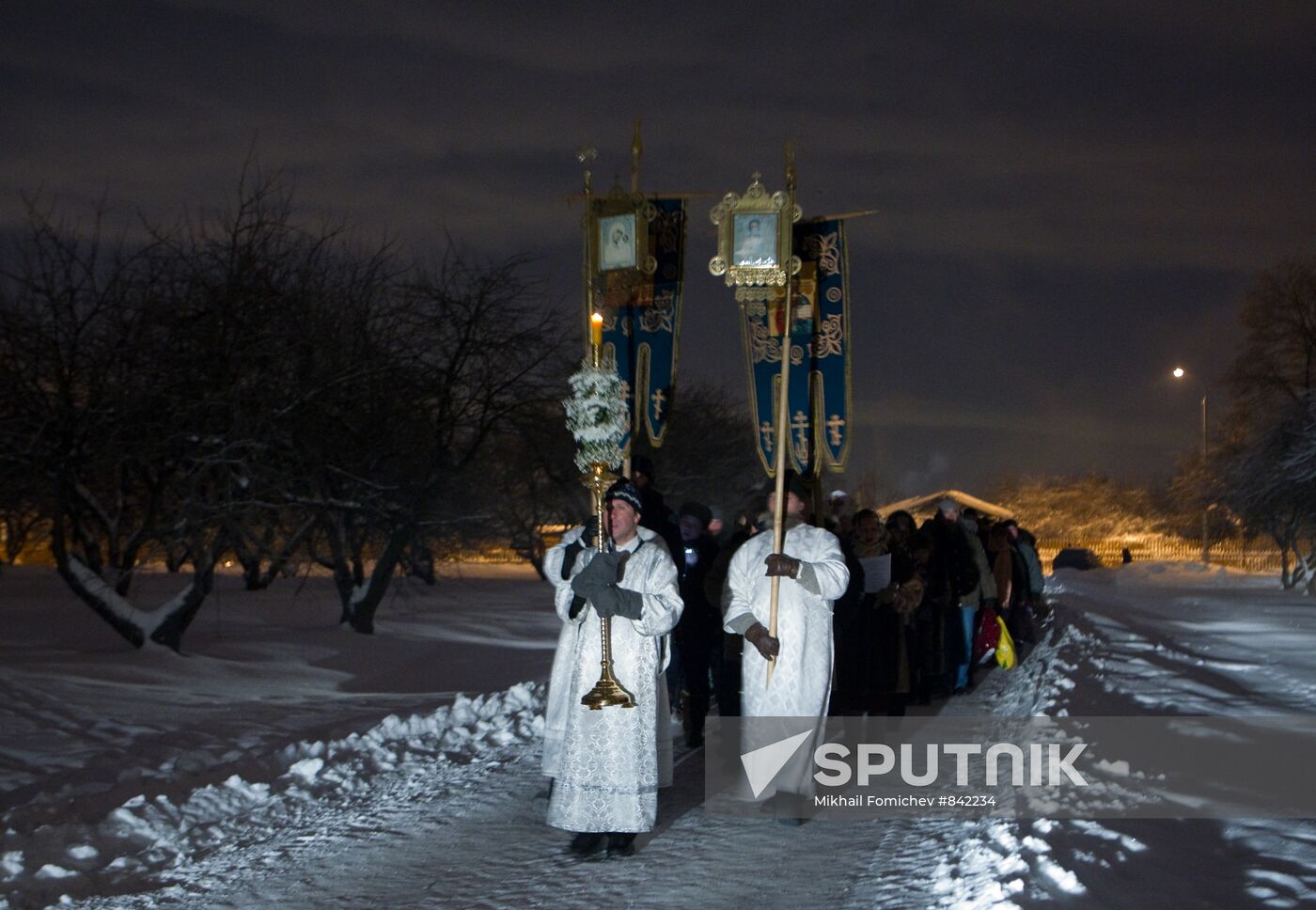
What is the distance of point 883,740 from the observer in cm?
1010

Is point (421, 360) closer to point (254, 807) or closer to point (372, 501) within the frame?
point (372, 501)

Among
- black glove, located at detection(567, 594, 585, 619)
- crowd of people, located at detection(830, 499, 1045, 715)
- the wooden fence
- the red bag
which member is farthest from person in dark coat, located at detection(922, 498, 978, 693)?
the wooden fence

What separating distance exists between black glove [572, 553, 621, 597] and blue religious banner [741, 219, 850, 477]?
23.9 ft

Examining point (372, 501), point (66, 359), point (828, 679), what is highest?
point (66, 359)

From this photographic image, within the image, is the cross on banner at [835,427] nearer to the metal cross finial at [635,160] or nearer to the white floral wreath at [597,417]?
the metal cross finial at [635,160]

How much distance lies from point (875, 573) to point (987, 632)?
196 inches

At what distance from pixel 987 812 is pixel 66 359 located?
11300 millimetres

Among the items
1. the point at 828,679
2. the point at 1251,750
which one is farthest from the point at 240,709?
the point at 1251,750

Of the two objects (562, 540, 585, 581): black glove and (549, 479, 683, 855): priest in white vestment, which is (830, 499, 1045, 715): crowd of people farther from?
(562, 540, 585, 581): black glove

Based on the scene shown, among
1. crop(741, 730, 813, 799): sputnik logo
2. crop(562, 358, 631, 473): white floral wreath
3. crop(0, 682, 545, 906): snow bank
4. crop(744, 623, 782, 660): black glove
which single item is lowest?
crop(0, 682, 545, 906): snow bank

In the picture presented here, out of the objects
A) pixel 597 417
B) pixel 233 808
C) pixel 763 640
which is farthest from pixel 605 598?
pixel 233 808

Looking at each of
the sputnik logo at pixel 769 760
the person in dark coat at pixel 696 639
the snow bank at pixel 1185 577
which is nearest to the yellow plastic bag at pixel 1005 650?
the person in dark coat at pixel 696 639

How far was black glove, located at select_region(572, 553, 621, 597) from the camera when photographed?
21.0 ft

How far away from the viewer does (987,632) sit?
15.0 m
